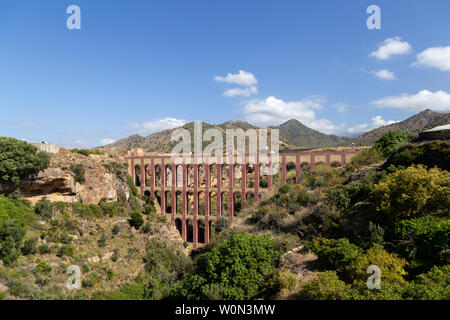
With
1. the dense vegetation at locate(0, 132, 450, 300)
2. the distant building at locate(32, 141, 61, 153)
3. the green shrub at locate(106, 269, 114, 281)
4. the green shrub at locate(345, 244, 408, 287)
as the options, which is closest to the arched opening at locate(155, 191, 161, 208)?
the dense vegetation at locate(0, 132, 450, 300)

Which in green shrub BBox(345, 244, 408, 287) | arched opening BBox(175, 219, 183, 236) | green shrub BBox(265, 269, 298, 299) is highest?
green shrub BBox(345, 244, 408, 287)

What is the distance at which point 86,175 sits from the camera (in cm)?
2967

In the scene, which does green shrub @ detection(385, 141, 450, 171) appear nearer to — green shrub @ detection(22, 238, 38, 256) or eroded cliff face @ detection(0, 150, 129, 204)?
green shrub @ detection(22, 238, 38, 256)

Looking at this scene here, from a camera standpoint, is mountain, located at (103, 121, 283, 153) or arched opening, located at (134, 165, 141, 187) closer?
arched opening, located at (134, 165, 141, 187)

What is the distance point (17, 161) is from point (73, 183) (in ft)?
18.1

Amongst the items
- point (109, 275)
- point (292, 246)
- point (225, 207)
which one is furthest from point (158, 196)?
point (292, 246)

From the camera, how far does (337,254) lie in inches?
426

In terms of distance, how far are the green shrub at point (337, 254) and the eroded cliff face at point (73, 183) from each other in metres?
26.3

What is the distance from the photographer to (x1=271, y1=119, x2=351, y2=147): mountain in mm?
109375

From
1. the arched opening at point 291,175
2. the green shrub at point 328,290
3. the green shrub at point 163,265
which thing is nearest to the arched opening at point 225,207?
the green shrub at point 163,265

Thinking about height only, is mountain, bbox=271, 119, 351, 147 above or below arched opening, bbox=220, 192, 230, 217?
above

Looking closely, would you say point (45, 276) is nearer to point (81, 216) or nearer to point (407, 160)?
point (81, 216)

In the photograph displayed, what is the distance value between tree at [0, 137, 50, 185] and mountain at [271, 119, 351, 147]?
3544 inches
